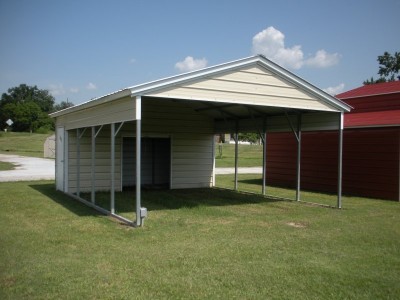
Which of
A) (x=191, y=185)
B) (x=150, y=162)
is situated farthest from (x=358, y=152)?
(x=150, y=162)

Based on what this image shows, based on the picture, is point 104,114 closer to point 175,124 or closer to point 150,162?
point 175,124

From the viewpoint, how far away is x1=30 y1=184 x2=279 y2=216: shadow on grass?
1038 centimetres

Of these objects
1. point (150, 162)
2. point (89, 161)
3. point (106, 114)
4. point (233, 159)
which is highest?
point (106, 114)

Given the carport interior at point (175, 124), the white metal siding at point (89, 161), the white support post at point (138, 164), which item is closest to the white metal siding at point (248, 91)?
the white support post at point (138, 164)

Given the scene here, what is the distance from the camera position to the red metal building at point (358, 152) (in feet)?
42.0

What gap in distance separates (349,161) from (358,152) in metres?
0.48

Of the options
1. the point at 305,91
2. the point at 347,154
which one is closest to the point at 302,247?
the point at 305,91

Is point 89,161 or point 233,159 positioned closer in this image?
point 89,161

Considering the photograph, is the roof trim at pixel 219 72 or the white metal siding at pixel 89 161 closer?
the roof trim at pixel 219 72

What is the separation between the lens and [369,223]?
8680 mm

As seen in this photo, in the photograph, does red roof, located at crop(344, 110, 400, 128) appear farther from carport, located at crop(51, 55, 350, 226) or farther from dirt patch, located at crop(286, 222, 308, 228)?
dirt patch, located at crop(286, 222, 308, 228)

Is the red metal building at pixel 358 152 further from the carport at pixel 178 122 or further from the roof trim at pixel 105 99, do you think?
the roof trim at pixel 105 99

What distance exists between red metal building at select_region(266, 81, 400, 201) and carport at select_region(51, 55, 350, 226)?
2.60 metres

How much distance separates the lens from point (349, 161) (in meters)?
14.1
